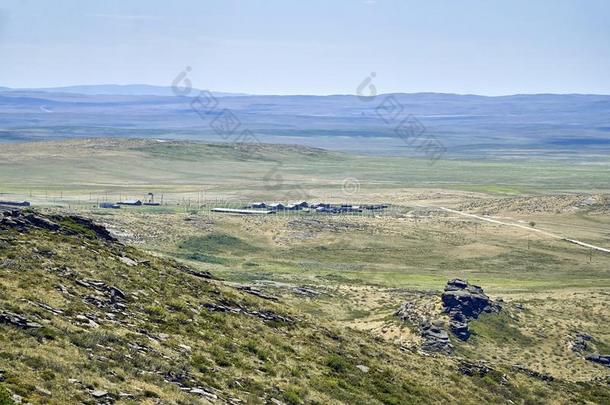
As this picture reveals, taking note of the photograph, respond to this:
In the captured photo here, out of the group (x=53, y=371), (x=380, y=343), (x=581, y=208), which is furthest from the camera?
(x=581, y=208)

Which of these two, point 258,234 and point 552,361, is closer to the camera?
point 552,361

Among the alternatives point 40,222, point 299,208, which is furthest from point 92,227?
point 299,208

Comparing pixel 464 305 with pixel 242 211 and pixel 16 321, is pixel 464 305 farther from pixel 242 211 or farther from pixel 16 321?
pixel 242 211

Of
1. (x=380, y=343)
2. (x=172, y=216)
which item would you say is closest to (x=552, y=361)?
(x=380, y=343)

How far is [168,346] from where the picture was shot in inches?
1048

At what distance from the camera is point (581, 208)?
151375mm

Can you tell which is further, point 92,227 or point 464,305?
point 464,305

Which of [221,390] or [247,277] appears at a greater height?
[221,390]

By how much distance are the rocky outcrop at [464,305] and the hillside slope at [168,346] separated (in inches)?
789

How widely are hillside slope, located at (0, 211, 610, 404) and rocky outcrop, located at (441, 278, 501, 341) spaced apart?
20049 millimetres

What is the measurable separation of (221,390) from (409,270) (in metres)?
77.8

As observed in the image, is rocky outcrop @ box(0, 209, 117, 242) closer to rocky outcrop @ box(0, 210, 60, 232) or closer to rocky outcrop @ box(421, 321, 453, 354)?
rocky outcrop @ box(0, 210, 60, 232)

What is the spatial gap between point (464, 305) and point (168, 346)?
4165 centimetres

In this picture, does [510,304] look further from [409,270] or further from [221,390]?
[221,390]
